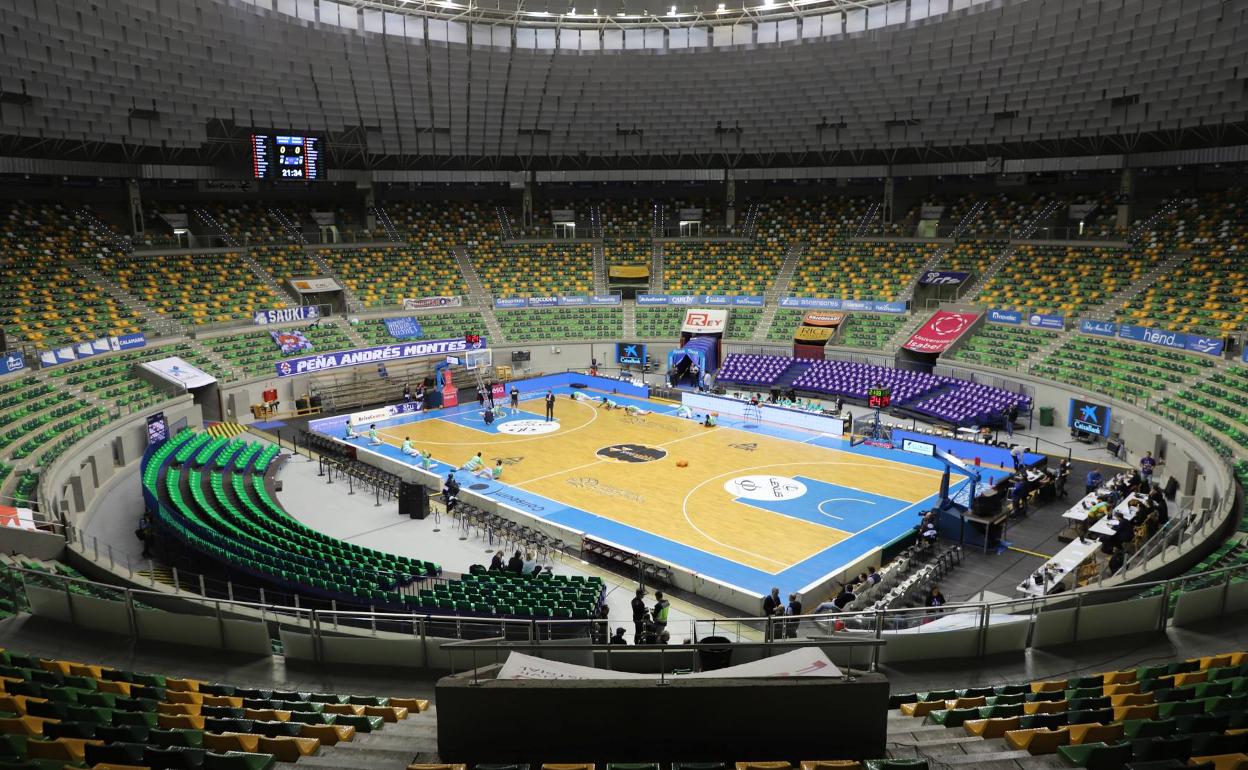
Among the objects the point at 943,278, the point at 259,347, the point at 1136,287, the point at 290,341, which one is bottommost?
the point at 259,347

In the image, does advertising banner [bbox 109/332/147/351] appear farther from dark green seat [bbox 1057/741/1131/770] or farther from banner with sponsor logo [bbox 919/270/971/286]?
banner with sponsor logo [bbox 919/270/971/286]

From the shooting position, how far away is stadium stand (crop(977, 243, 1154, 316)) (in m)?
43.0

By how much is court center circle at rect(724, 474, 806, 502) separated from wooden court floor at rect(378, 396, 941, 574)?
38cm

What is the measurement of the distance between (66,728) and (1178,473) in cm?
3026

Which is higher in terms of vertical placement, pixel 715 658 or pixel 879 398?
pixel 715 658

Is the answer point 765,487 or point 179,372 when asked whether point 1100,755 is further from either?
point 179,372

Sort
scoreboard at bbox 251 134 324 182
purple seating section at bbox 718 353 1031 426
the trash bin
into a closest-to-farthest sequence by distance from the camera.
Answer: the trash bin, purple seating section at bbox 718 353 1031 426, scoreboard at bbox 251 134 324 182

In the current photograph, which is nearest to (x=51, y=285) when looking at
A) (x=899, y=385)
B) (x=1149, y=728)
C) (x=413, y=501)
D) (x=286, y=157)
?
(x=286, y=157)

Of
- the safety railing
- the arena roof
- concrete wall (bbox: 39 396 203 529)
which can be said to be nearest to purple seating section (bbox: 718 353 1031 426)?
the arena roof

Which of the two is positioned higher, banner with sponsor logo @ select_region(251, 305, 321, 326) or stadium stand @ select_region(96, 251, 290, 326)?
stadium stand @ select_region(96, 251, 290, 326)

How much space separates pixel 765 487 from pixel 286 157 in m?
30.6

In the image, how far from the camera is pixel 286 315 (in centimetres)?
4634

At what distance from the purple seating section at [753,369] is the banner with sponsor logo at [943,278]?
31.8 ft

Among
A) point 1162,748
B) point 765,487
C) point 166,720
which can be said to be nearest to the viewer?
point 1162,748
